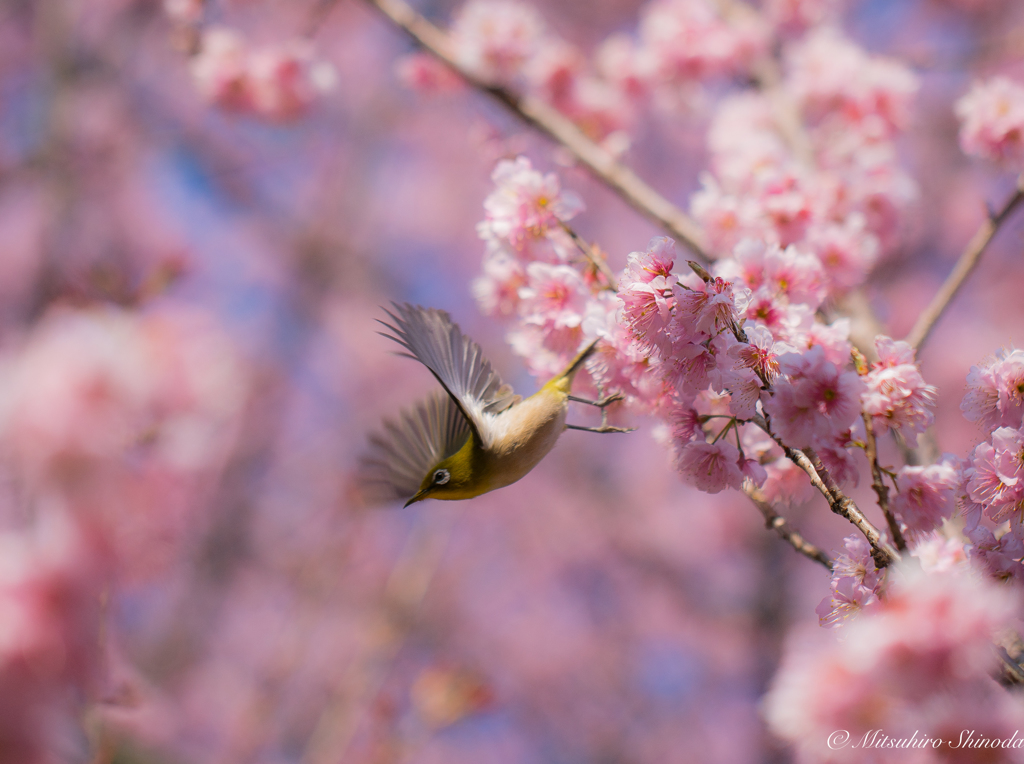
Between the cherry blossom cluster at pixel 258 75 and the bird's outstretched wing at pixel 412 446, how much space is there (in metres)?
2.00

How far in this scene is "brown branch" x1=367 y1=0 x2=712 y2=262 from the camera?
225 cm

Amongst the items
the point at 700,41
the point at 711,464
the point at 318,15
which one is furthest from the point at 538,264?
Answer: the point at 700,41

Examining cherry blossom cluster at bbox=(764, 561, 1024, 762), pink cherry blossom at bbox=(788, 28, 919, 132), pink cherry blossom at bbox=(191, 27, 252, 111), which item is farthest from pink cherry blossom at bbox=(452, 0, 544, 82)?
cherry blossom cluster at bbox=(764, 561, 1024, 762)

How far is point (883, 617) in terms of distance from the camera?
914mm

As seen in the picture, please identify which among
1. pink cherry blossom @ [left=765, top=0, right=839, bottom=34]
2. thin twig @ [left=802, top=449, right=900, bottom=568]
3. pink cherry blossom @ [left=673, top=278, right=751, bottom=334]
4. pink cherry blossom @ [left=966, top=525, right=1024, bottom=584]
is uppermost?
pink cherry blossom @ [left=765, top=0, right=839, bottom=34]

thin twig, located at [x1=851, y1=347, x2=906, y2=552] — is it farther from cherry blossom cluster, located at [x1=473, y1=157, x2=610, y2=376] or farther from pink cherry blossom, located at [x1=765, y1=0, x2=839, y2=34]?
pink cherry blossom, located at [x1=765, y1=0, x2=839, y2=34]

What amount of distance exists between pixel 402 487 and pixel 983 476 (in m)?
1.50

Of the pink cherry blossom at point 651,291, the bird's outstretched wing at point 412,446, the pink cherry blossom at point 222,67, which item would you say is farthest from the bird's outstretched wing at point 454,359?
the pink cherry blossom at point 222,67

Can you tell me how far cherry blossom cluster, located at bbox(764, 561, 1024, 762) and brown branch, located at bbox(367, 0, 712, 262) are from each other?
1.35 metres

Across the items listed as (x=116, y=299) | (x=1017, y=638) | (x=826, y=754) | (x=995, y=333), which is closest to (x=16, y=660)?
(x=826, y=754)

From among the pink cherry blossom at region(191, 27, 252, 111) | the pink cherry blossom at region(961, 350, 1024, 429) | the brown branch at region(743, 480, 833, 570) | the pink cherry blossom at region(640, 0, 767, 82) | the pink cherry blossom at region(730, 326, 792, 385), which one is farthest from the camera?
the pink cherry blossom at region(640, 0, 767, 82)

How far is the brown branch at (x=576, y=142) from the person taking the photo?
→ 225cm

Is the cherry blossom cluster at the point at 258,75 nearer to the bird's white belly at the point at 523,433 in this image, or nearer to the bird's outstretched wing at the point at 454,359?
the bird's outstretched wing at the point at 454,359

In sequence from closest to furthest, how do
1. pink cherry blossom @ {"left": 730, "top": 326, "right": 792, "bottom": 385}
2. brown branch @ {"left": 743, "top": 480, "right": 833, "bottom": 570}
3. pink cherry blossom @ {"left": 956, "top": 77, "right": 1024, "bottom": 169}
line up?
pink cherry blossom @ {"left": 730, "top": 326, "right": 792, "bottom": 385} → brown branch @ {"left": 743, "top": 480, "right": 833, "bottom": 570} → pink cherry blossom @ {"left": 956, "top": 77, "right": 1024, "bottom": 169}
